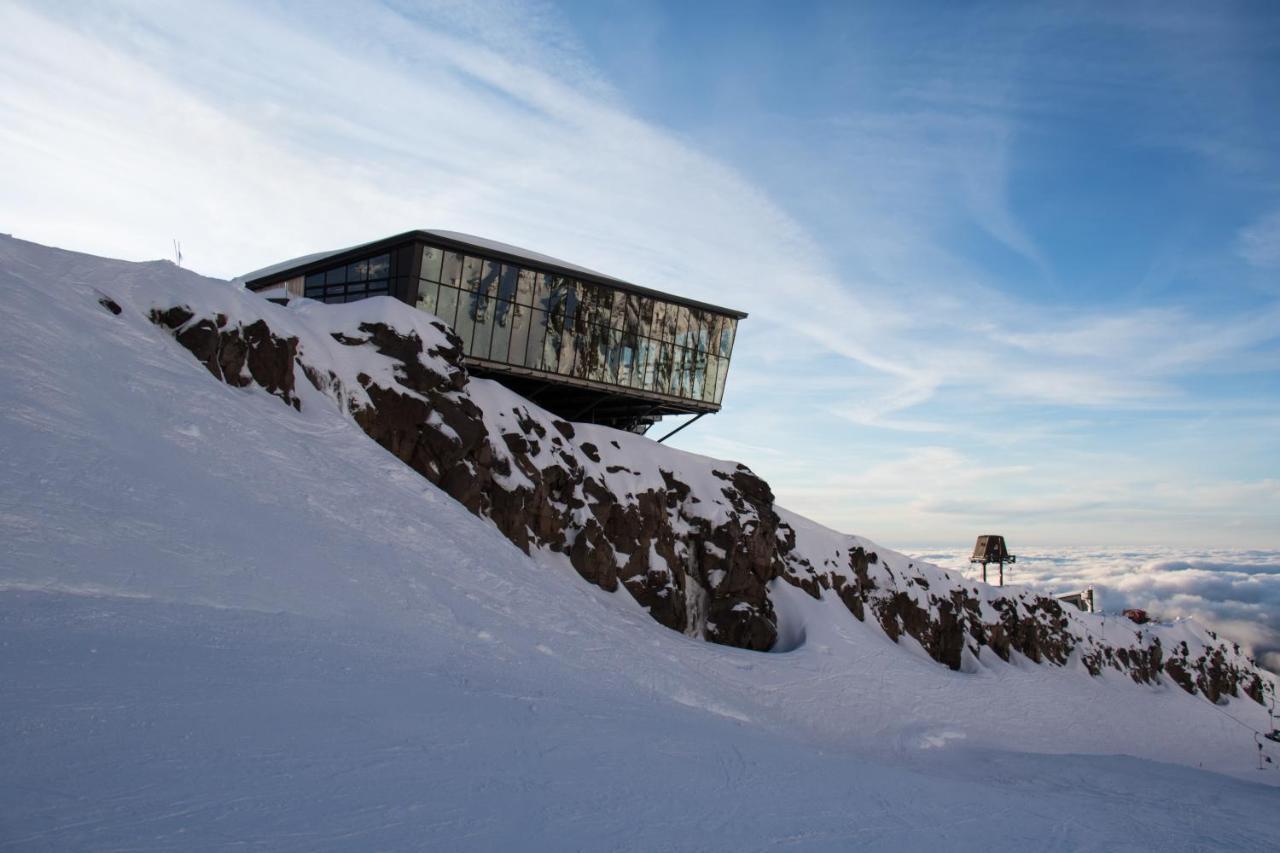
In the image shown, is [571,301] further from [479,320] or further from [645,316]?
[479,320]

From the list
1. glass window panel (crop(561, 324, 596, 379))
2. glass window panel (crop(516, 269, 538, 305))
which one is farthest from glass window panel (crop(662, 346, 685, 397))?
glass window panel (crop(516, 269, 538, 305))

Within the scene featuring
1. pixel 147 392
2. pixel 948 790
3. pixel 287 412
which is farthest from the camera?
pixel 287 412

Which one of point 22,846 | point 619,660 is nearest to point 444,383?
point 619,660

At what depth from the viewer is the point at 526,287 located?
104 feet

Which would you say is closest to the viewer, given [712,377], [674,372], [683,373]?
[674,372]

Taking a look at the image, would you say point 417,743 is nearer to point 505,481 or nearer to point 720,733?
point 720,733

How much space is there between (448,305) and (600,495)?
8748 millimetres

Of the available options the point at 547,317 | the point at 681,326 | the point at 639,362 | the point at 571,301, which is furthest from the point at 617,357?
the point at 547,317

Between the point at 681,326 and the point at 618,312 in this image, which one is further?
the point at 681,326

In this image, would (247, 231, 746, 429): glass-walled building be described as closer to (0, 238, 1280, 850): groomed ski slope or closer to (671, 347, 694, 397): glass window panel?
(671, 347, 694, 397): glass window panel

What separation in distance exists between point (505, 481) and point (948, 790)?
612 inches

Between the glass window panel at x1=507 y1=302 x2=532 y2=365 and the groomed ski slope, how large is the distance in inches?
476

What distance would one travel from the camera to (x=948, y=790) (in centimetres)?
1093

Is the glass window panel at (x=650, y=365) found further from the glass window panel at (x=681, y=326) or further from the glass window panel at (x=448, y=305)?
the glass window panel at (x=448, y=305)
